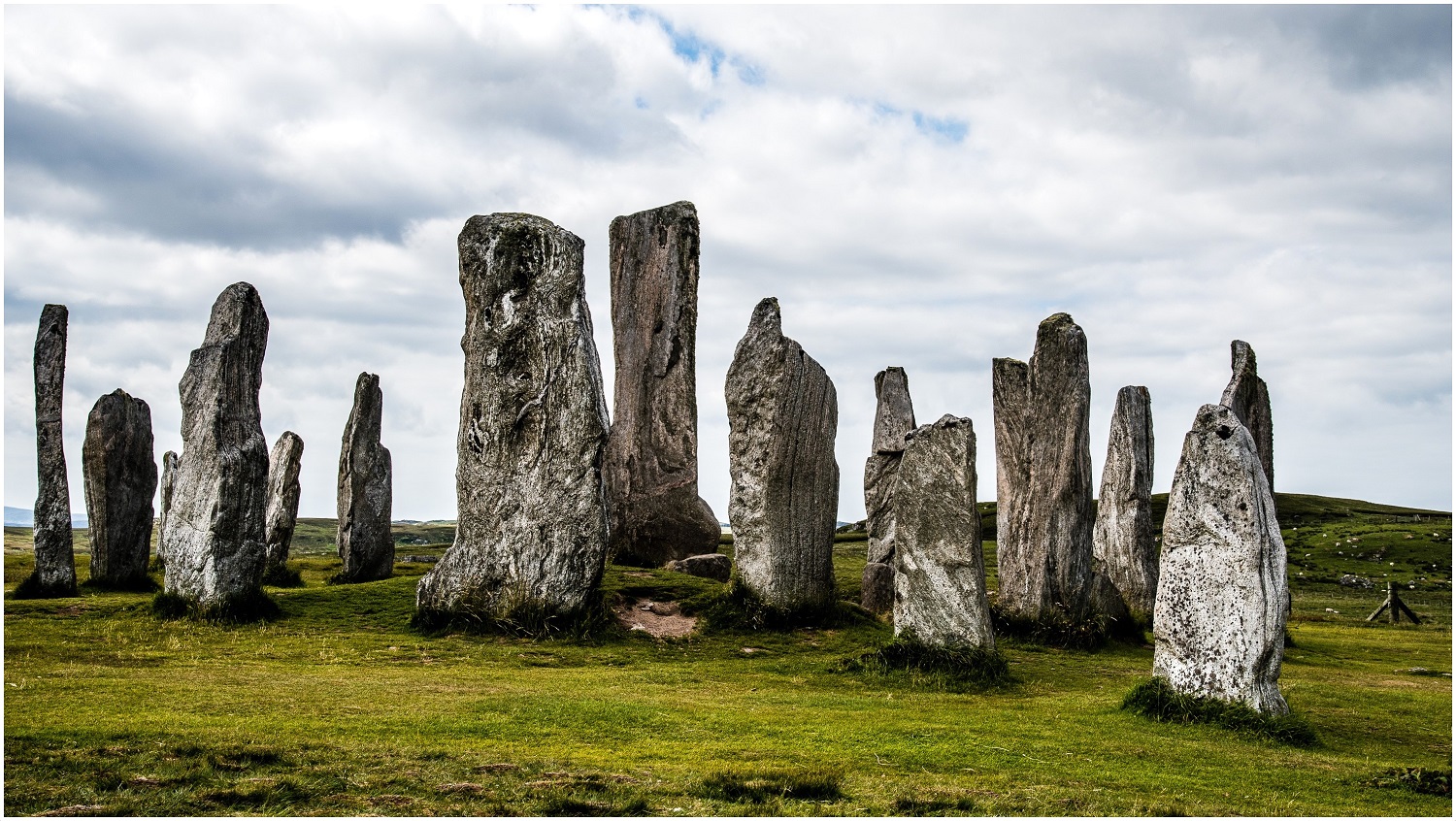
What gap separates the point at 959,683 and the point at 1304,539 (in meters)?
34.9

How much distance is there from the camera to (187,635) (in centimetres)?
1616

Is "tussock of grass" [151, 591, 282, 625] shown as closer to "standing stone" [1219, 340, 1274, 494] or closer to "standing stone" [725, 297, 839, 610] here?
"standing stone" [725, 297, 839, 610]

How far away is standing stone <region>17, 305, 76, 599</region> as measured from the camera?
20406mm

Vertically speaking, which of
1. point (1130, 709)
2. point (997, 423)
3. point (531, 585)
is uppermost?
point (997, 423)

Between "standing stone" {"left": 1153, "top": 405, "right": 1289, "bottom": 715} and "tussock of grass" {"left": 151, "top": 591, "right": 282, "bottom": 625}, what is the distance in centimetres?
1260

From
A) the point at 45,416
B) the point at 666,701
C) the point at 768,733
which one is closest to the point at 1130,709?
the point at 768,733

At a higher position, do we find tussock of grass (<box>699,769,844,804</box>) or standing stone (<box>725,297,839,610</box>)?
standing stone (<box>725,297,839,610</box>)

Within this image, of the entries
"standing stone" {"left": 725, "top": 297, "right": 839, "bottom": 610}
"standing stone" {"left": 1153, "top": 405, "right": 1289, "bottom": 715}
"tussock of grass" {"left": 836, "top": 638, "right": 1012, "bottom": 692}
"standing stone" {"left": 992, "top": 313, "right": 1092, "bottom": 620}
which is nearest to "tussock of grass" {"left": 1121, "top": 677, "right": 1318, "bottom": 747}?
"standing stone" {"left": 1153, "top": 405, "right": 1289, "bottom": 715}

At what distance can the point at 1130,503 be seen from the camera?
22188 mm

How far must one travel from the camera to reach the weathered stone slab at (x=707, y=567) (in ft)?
71.9

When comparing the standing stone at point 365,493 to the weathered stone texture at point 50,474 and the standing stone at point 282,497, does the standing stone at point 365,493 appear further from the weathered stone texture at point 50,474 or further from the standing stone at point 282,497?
the weathered stone texture at point 50,474

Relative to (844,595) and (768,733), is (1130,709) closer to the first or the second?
(768,733)

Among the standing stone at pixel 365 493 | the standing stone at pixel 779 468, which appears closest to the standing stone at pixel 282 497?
the standing stone at pixel 365 493

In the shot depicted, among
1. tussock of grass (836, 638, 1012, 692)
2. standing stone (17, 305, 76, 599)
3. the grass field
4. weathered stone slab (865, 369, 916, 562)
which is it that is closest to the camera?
the grass field
